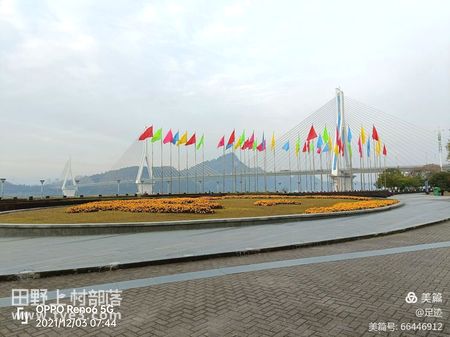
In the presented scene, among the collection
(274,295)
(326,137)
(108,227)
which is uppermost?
(326,137)

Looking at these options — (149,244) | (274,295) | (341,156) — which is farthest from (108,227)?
(341,156)

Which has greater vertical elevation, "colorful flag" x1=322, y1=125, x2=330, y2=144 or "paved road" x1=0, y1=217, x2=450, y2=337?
Result: "colorful flag" x1=322, y1=125, x2=330, y2=144

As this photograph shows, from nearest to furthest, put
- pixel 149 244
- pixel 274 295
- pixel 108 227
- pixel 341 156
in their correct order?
pixel 274 295, pixel 149 244, pixel 108 227, pixel 341 156

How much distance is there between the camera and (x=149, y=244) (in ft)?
34.1

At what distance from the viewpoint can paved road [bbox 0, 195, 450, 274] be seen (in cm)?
823

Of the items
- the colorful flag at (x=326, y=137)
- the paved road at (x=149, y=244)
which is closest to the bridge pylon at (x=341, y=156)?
the colorful flag at (x=326, y=137)

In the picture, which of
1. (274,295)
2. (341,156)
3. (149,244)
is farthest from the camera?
(341,156)

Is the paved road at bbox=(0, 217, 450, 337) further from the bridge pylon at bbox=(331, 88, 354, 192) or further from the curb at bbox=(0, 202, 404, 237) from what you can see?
the bridge pylon at bbox=(331, 88, 354, 192)

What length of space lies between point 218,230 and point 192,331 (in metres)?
8.96

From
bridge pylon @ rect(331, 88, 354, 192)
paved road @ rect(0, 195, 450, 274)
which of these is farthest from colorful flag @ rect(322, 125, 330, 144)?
paved road @ rect(0, 195, 450, 274)

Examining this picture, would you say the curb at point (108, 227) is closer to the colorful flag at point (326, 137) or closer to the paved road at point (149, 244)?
the paved road at point (149, 244)

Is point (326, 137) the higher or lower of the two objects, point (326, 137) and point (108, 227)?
the higher

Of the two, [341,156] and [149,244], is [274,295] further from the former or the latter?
[341,156]

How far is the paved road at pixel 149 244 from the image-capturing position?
8.23 metres
